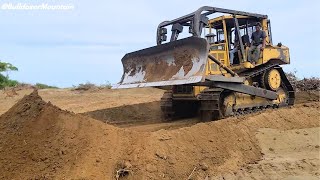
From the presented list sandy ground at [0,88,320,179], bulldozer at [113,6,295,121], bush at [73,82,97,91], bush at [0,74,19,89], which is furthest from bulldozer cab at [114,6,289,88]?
bush at [0,74,19,89]

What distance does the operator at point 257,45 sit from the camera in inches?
478

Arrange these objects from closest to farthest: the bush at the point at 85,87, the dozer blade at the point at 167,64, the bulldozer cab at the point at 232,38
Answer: the dozer blade at the point at 167,64
the bulldozer cab at the point at 232,38
the bush at the point at 85,87

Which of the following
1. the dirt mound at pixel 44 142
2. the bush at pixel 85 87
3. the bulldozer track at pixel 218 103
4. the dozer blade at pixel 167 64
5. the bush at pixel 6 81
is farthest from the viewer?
the bush at pixel 6 81

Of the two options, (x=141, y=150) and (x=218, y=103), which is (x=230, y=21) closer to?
(x=218, y=103)

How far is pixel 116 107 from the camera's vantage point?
14.8 meters

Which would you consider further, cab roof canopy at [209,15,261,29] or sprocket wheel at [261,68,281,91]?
sprocket wheel at [261,68,281,91]

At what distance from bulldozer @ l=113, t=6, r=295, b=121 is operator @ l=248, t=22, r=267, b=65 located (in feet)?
0.23

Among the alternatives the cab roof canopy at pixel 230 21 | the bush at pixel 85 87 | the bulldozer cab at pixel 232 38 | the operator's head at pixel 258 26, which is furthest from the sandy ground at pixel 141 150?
the bush at pixel 85 87

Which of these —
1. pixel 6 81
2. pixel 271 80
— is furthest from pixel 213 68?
pixel 6 81

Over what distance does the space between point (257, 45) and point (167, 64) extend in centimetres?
315

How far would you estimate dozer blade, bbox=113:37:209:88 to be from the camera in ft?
31.8

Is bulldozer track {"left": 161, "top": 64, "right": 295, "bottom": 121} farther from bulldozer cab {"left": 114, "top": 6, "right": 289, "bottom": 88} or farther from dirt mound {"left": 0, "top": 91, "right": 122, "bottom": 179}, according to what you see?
dirt mound {"left": 0, "top": 91, "right": 122, "bottom": 179}

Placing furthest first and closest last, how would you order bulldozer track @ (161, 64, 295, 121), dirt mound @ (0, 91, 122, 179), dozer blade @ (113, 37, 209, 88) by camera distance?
bulldozer track @ (161, 64, 295, 121)
dozer blade @ (113, 37, 209, 88)
dirt mound @ (0, 91, 122, 179)

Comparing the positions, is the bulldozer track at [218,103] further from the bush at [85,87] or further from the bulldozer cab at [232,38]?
the bush at [85,87]
